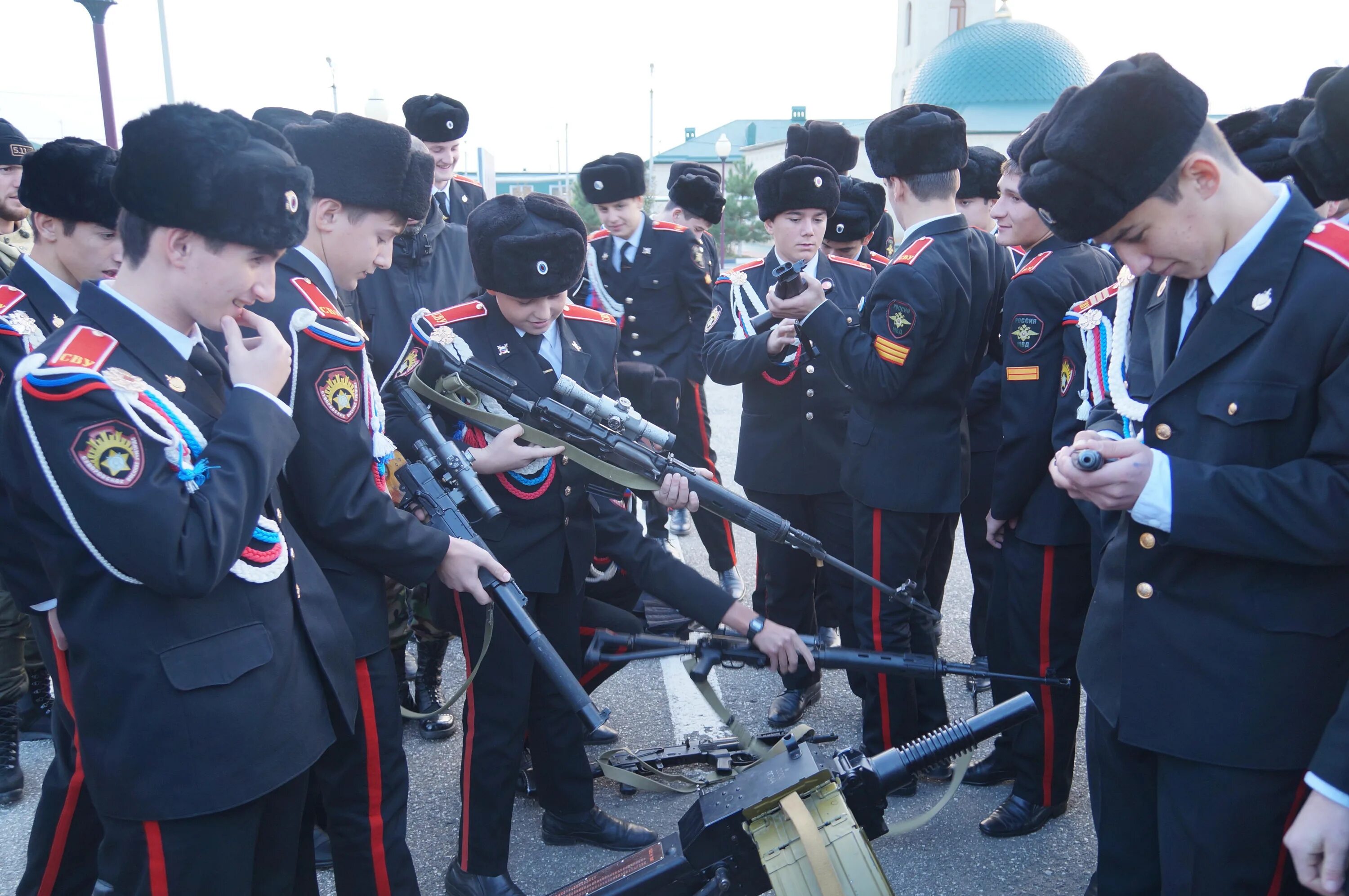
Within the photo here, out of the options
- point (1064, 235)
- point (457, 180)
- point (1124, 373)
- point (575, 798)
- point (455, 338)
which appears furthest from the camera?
point (457, 180)

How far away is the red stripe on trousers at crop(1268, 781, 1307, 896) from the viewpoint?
171 cm

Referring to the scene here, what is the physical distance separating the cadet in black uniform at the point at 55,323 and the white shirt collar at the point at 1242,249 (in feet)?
8.29

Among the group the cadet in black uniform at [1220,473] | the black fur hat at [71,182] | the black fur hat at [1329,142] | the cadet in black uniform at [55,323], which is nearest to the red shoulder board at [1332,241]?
the cadet in black uniform at [1220,473]

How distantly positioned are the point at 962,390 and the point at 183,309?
253 centimetres

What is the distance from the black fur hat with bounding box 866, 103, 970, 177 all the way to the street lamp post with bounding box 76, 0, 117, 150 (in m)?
5.73

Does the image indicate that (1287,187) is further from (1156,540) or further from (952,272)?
(952,272)

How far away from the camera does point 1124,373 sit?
6.75 ft

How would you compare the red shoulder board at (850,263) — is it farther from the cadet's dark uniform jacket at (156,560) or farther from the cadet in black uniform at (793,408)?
the cadet's dark uniform jacket at (156,560)

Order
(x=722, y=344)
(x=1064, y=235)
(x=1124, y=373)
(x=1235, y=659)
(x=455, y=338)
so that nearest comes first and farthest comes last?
(x=1235, y=659) → (x=1064, y=235) → (x=1124, y=373) → (x=455, y=338) → (x=722, y=344)

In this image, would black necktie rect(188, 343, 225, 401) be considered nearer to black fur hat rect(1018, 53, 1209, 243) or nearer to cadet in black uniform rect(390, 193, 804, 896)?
cadet in black uniform rect(390, 193, 804, 896)

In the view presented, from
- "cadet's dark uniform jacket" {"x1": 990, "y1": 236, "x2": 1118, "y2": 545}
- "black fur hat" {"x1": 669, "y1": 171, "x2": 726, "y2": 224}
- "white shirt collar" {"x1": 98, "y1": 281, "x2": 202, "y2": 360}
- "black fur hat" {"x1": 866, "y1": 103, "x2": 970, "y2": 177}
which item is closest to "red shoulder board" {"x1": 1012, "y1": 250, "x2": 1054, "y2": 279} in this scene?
"cadet's dark uniform jacket" {"x1": 990, "y1": 236, "x2": 1118, "y2": 545}

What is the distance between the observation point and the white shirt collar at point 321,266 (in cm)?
235

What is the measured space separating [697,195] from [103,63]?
471 centimetres

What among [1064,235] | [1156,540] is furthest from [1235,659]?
[1064,235]
